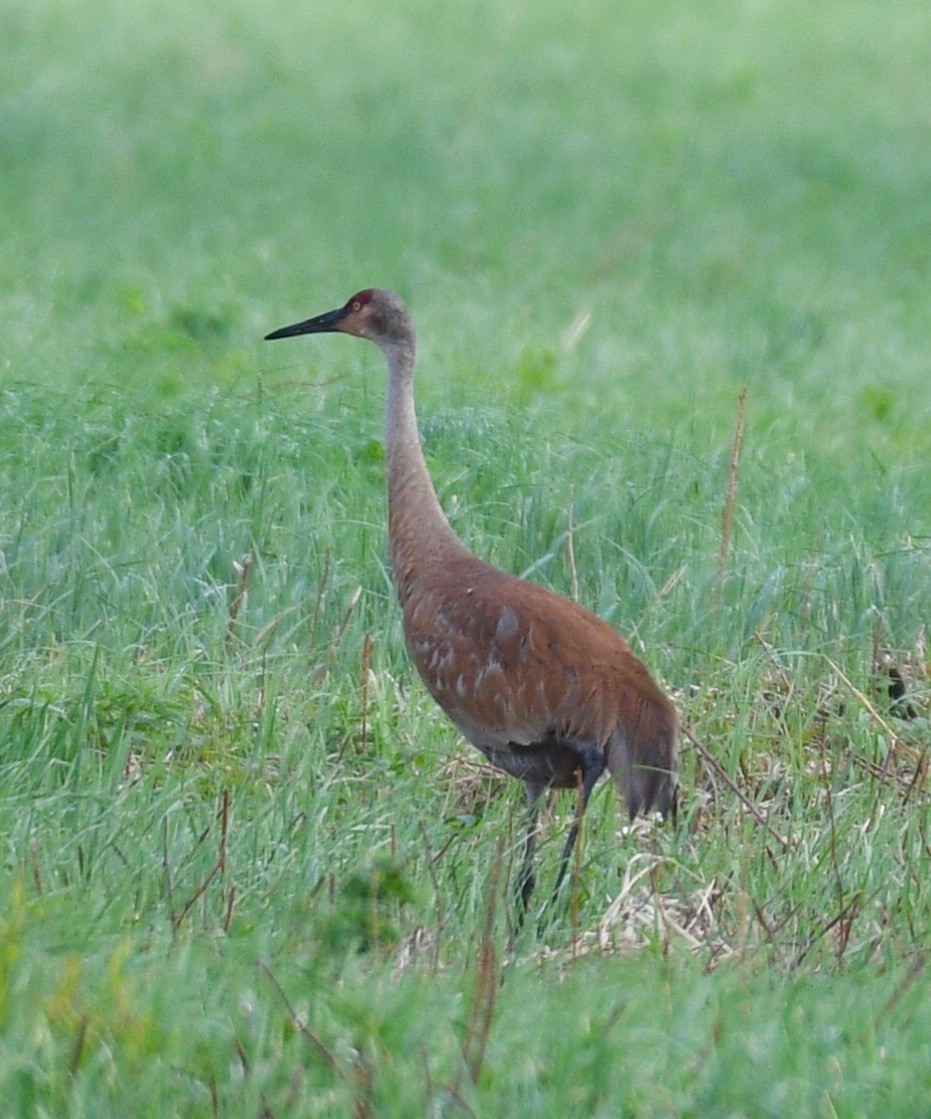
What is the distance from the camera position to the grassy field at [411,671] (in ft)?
11.8

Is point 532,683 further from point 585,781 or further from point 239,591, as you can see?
point 239,591

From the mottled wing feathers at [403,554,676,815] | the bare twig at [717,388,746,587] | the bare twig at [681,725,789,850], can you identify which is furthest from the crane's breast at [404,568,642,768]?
the bare twig at [717,388,746,587]

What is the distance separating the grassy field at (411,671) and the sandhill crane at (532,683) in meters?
0.20

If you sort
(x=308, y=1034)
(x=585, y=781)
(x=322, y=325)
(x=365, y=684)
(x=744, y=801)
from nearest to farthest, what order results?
(x=308, y=1034)
(x=585, y=781)
(x=744, y=801)
(x=365, y=684)
(x=322, y=325)

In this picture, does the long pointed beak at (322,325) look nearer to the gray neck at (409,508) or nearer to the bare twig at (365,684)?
the gray neck at (409,508)

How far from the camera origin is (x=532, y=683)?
→ 4.87m

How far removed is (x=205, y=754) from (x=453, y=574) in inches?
33.4

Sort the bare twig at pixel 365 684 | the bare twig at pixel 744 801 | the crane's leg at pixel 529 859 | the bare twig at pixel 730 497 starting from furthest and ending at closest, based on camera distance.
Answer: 1. the bare twig at pixel 730 497
2. the bare twig at pixel 365 684
3. the bare twig at pixel 744 801
4. the crane's leg at pixel 529 859

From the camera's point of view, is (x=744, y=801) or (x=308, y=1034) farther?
(x=744, y=801)

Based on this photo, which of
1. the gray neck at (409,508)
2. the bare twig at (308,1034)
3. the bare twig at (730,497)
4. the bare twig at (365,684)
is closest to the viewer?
the bare twig at (308,1034)

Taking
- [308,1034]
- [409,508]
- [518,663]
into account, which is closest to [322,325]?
[409,508]

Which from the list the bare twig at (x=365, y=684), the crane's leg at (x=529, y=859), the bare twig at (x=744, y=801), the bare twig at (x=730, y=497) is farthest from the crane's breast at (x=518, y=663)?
the bare twig at (x=730, y=497)

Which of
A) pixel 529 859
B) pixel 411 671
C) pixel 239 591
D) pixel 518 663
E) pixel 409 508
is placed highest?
pixel 409 508

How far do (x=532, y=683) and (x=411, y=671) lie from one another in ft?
3.67
